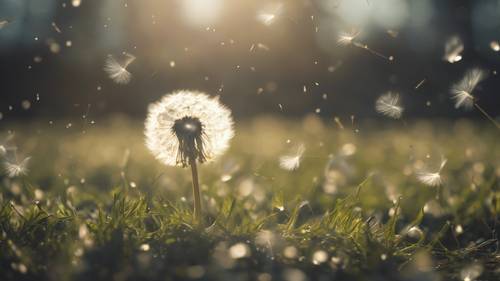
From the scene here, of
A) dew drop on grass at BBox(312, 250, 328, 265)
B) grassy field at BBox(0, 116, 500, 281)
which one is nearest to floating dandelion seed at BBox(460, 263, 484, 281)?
grassy field at BBox(0, 116, 500, 281)

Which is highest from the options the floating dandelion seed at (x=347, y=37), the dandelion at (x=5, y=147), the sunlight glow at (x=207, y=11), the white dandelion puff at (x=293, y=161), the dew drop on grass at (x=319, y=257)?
the sunlight glow at (x=207, y=11)

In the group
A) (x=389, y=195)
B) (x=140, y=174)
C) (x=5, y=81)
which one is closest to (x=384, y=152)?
(x=140, y=174)

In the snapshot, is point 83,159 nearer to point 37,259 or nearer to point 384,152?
point 384,152

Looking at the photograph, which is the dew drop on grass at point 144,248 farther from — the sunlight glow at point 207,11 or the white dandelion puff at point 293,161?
the sunlight glow at point 207,11

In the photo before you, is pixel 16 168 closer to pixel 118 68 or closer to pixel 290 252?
pixel 118 68

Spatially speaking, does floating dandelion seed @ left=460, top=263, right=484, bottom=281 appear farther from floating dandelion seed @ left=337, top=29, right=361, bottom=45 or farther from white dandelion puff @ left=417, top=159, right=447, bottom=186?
floating dandelion seed @ left=337, top=29, right=361, bottom=45

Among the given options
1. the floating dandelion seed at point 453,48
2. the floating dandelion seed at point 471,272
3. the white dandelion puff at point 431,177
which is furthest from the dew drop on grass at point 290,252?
the floating dandelion seed at point 453,48

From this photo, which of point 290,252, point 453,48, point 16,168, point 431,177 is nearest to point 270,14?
point 453,48
